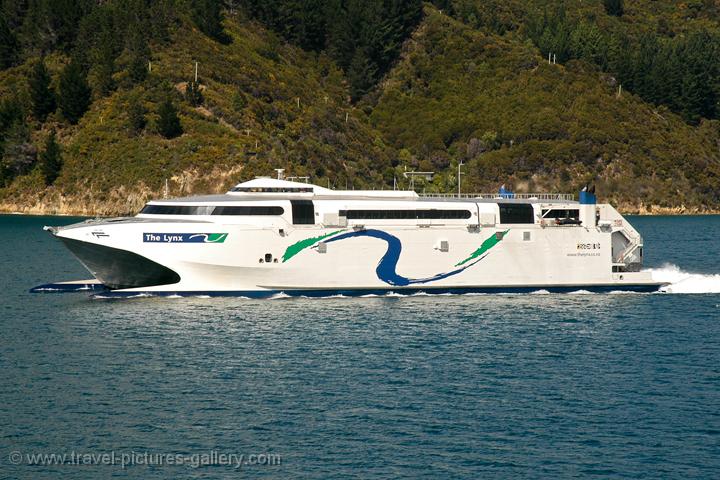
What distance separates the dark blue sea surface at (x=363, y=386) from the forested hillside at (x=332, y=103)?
3072 inches

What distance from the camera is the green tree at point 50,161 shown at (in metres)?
132

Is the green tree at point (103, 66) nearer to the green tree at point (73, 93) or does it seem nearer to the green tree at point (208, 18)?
the green tree at point (73, 93)

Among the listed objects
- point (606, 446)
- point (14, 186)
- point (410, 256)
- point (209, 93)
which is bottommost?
point (606, 446)

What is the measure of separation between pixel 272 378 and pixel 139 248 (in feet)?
52.2

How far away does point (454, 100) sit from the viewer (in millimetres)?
174500

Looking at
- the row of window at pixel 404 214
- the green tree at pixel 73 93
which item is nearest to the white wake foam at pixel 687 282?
the row of window at pixel 404 214

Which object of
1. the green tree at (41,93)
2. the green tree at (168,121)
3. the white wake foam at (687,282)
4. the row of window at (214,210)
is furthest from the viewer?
the green tree at (41,93)

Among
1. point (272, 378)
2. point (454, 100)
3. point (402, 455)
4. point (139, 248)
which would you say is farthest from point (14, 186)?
point (402, 455)

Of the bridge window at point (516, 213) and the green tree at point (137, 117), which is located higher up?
the green tree at point (137, 117)

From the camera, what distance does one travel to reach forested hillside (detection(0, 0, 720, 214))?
132 meters

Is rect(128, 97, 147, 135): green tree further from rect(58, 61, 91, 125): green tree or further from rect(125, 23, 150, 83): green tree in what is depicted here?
rect(58, 61, 91, 125): green tree

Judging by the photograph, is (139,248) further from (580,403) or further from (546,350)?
(580,403)

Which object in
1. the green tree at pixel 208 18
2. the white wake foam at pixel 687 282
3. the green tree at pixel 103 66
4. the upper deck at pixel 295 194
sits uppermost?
the green tree at pixel 208 18

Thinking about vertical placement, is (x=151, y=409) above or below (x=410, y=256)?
below
